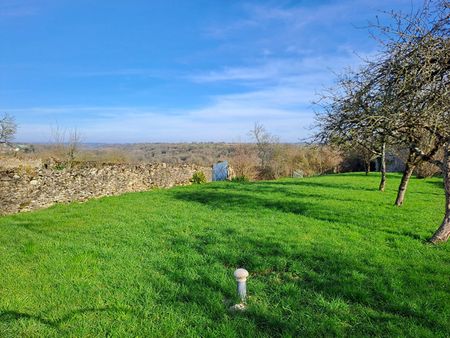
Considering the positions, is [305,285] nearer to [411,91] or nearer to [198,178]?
[411,91]

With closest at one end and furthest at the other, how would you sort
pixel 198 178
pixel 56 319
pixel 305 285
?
pixel 56 319 → pixel 305 285 → pixel 198 178

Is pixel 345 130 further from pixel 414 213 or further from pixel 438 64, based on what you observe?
pixel 414 213

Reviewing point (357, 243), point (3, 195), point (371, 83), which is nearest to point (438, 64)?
point (371, 83)

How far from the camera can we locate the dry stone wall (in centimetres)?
1199

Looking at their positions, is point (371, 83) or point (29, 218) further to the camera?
point (29, 218)

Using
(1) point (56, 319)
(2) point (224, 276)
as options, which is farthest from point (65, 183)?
(2) point (224, 276)

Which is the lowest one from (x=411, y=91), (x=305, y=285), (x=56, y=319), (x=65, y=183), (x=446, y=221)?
(x=56, y=319)

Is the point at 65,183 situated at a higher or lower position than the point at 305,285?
higher

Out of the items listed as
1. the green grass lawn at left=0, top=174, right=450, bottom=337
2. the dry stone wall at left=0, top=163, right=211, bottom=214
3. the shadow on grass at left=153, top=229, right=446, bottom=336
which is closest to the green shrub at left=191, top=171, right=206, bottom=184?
the dry stone wall at left=0, top=163, right=211, bottom=214

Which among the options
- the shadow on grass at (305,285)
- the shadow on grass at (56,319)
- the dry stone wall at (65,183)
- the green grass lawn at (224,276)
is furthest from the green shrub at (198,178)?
the shadow on grass at (56,319)

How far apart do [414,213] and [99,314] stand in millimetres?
9577

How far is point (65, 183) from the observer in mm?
13875

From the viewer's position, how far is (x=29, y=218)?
34.3 ft

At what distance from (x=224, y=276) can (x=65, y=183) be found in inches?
462
